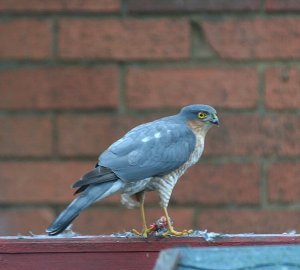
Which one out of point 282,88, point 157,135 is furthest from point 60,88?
point 157,135

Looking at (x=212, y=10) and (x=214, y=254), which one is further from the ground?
(x=212, y=10)

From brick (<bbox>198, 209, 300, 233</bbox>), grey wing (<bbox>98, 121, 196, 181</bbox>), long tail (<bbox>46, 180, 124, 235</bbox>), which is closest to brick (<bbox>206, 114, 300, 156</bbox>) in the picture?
brick (<bbox>198, 209, 300, 233</bbox>)

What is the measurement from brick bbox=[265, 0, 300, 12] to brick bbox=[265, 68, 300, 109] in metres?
0.18

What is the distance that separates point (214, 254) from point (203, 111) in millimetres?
837

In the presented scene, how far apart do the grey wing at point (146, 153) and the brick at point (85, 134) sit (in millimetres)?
883

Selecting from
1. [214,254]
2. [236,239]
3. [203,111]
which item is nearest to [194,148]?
[203,111]

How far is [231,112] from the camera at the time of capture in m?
3.13

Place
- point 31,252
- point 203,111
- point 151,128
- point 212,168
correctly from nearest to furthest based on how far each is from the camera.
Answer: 1. point 31,252
2. point 151,128
3. point 203,111
4. point 212,168

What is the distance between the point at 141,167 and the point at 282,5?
1.15 meters

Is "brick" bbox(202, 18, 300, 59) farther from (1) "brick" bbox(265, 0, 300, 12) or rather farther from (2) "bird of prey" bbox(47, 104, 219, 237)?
(2) "bird of prey" bbox(47, 104, 219, 237)

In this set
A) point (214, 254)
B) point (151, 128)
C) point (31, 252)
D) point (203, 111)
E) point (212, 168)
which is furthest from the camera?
point (212, 168)

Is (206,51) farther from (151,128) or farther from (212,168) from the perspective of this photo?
(151,128)

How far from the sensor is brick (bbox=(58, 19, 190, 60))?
10.3 feet

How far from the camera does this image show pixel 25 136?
3164 millimetres
